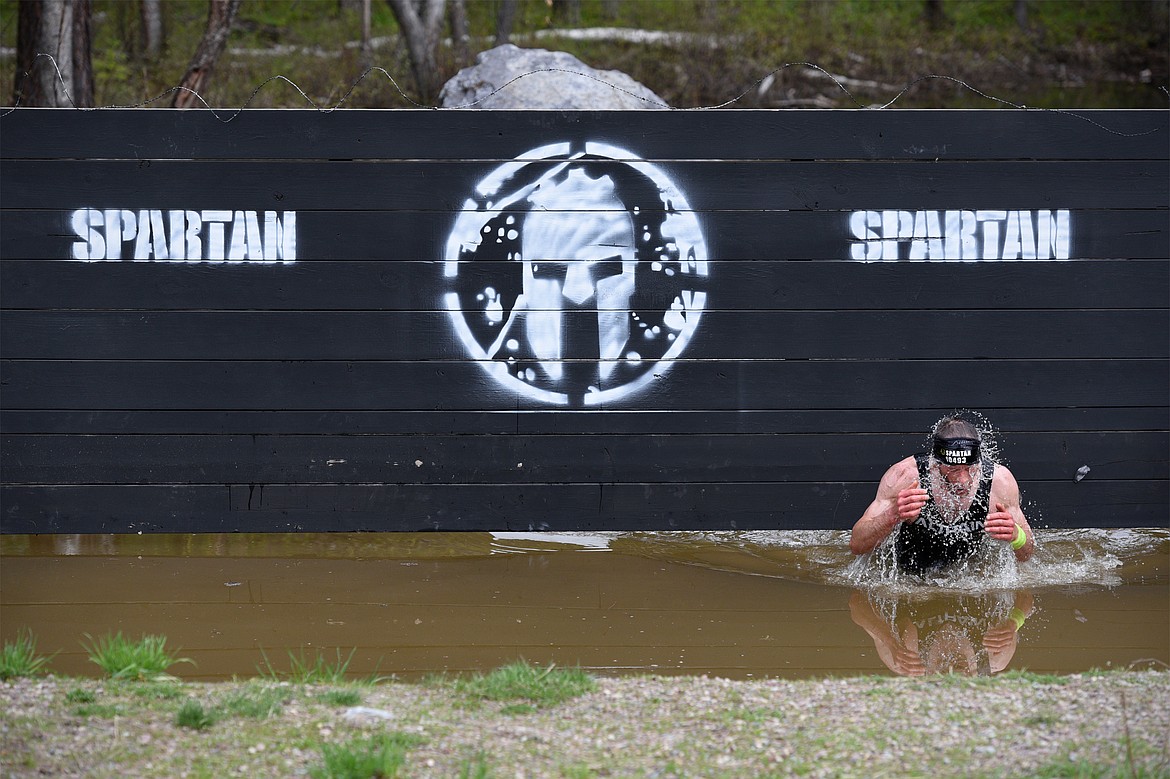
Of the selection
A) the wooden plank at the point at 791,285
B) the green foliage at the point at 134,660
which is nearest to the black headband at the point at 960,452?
the wooden plank at the point at 791,285

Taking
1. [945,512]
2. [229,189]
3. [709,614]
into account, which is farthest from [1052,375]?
[229,189]

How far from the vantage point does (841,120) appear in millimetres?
5938

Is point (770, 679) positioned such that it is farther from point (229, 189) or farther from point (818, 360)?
point (229, 189)

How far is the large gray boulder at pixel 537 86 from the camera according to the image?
894 cm

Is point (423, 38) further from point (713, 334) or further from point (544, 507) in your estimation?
point (544, 507)

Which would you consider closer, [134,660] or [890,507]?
[134,660]

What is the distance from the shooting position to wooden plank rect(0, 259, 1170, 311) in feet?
19.5

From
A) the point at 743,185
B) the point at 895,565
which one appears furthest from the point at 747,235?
the point at 895,565

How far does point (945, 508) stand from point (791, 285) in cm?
132

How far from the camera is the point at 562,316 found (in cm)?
596

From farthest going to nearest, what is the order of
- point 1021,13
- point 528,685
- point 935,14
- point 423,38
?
point 1021,13, point 935,14, point 423,38, point 528,685

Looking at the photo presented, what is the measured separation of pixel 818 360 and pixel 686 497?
3.12 ft

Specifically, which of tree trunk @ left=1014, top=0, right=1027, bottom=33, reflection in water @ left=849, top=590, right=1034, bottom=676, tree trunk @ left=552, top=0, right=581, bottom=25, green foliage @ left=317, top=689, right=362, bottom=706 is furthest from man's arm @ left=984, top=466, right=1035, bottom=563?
tree trunk @ left=1014, top=0, right=1027, bottom=33

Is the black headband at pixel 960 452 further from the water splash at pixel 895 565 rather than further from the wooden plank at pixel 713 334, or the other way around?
the wooden plank at pixel 713 334
